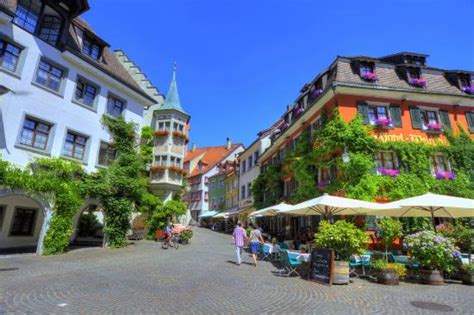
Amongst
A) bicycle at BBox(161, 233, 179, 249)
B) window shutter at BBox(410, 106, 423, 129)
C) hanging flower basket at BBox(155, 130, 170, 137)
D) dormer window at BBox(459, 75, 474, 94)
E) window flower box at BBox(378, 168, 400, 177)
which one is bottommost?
bicycle at BBox(161, 233, 179, 249)

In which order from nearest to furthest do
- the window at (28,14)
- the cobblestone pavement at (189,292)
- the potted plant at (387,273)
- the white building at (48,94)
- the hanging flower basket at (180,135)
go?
the cobblestone pavement at (189,292) < the potted plant at (387,273) < the white building at (48,94) < the window at (28,14) < the hanging flower basket at (180,135)

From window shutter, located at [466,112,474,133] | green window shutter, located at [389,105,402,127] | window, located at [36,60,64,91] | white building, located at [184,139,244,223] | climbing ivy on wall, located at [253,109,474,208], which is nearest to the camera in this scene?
window, located at [36,60,64,91]

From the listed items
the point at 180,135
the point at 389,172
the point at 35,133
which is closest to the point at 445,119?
the point at 389,172

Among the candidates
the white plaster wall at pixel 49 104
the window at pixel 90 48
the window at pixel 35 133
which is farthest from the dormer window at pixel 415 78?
the window at pixel 35 133

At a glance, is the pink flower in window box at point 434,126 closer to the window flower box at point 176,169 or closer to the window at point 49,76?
the window flower box at point 176,169

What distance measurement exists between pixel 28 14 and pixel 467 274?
24133mm

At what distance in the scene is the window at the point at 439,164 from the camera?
19734mm

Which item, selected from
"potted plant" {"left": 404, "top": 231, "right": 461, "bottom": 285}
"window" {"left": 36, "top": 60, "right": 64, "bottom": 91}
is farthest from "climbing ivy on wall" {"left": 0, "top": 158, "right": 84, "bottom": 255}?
"potted plant" {"left": 404, "top": 231, "right": 461, "bottom": 285}

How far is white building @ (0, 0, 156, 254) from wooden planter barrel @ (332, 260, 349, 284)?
14.7 meters

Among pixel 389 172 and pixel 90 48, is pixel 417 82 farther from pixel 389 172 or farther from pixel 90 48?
pixel 90 48

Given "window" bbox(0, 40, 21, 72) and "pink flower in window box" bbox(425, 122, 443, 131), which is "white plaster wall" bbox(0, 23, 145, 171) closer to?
"window" bbox(0, 40, 21, 72)

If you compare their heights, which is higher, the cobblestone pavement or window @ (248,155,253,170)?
window @ (248,155,253,170)

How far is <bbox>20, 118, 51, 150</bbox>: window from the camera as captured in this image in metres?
15.9

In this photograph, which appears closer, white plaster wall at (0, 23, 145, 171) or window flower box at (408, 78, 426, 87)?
white plaster wall at (0, 23, 145, 171)
